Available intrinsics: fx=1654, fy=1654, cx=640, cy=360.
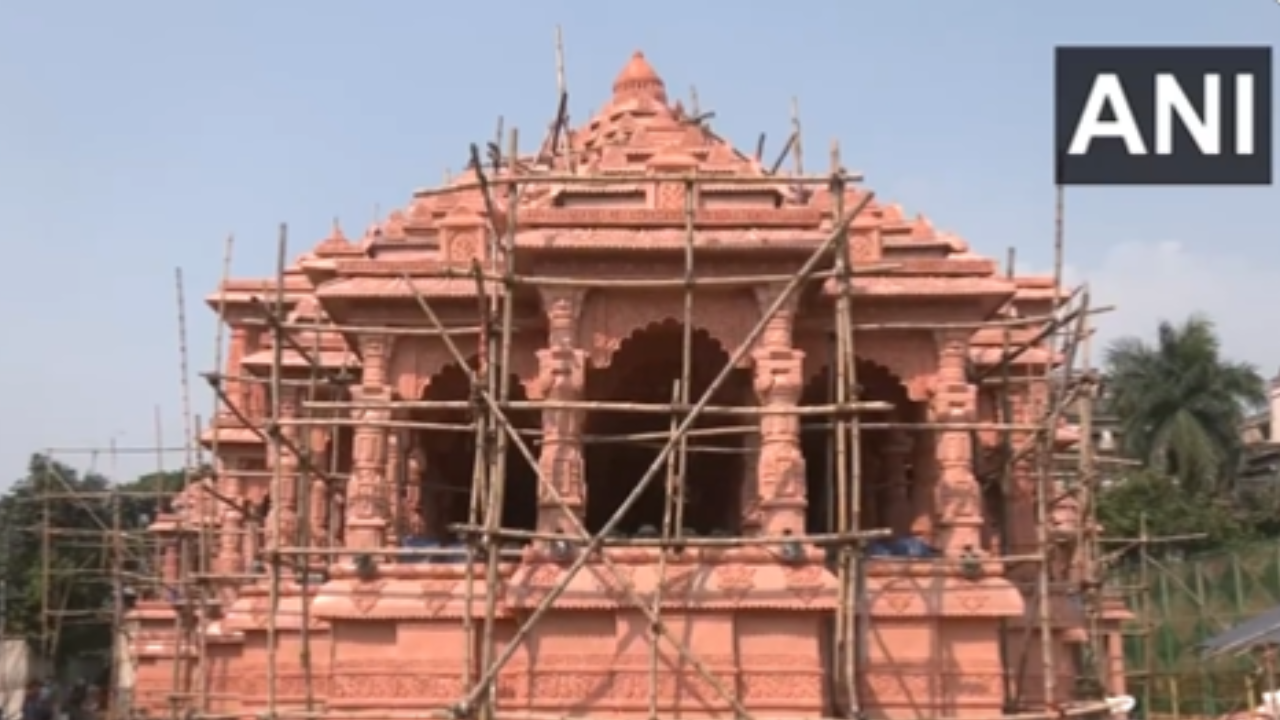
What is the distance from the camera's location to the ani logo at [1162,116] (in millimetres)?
10477

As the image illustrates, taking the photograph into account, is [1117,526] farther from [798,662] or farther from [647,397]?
[798,662]

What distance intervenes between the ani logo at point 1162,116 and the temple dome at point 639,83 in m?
7.87

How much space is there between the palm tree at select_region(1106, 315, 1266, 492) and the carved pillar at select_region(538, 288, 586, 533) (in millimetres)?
30435

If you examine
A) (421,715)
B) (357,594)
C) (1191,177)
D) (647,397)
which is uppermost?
(1191,177)

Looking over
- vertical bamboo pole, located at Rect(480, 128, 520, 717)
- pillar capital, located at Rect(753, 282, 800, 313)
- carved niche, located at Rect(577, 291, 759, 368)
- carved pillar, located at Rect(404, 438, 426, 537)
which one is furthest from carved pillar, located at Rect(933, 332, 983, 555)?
carved pillar, located at Rect(404, 438, 426, 537)

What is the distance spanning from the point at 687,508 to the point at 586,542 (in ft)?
20.6

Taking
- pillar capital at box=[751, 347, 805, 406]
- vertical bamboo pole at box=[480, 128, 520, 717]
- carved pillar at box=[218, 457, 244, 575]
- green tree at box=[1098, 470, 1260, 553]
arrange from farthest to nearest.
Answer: green tree at box=[1098, 470, 1260, 553]
carved pillar at box=[218, 457, 244, 575]
pillar capital at box=[751, 347, 805, 406]
vertical bamboo pole at box=[480, 128, 520, 717]

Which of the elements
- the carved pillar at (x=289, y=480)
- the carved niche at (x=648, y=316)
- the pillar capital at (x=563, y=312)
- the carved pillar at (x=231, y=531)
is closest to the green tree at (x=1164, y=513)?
the carved pillar at (x=231, y=531)

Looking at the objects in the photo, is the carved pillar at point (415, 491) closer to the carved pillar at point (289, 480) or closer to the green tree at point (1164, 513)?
the carved pillar at point (289, 480)

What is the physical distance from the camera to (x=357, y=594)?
11320mm

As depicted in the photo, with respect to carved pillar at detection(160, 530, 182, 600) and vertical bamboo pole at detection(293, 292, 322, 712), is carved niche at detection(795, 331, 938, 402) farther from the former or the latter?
carved pillar at detection(160, 530, 182, 600)

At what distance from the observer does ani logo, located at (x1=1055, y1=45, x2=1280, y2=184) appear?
34.4 ft

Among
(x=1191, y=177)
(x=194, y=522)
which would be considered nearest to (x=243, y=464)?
(x=194, y=522)

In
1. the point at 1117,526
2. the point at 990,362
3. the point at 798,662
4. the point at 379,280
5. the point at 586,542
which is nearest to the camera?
the point at 586,542
